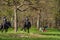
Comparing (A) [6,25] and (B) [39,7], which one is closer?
(A) [6,25]

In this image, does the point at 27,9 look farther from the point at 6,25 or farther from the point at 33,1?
the point at 6,25

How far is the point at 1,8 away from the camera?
3712 centimetres

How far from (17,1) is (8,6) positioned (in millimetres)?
2022

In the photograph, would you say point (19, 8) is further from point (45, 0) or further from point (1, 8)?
point (45, 0)

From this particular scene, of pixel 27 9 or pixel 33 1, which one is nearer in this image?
pixel 33 1

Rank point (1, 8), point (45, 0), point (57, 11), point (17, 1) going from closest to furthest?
point (17, 1) → point (1, 8) → point (45, 0) → point (57, 11)

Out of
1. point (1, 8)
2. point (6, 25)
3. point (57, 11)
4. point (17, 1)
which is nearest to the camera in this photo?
point (6, 25)

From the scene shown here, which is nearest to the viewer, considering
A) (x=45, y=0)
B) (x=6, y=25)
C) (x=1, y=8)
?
(x=6, y=25)

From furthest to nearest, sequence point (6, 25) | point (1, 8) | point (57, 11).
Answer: point (57, 11) → point (1, 8) → point (6, 25)

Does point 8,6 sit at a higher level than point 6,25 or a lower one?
higher

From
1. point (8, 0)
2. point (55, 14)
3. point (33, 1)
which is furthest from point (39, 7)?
point (55, 14)

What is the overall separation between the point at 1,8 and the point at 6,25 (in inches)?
239

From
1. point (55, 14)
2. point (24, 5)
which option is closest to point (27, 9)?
point (24, 5)

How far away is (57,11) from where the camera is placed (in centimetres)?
5844
